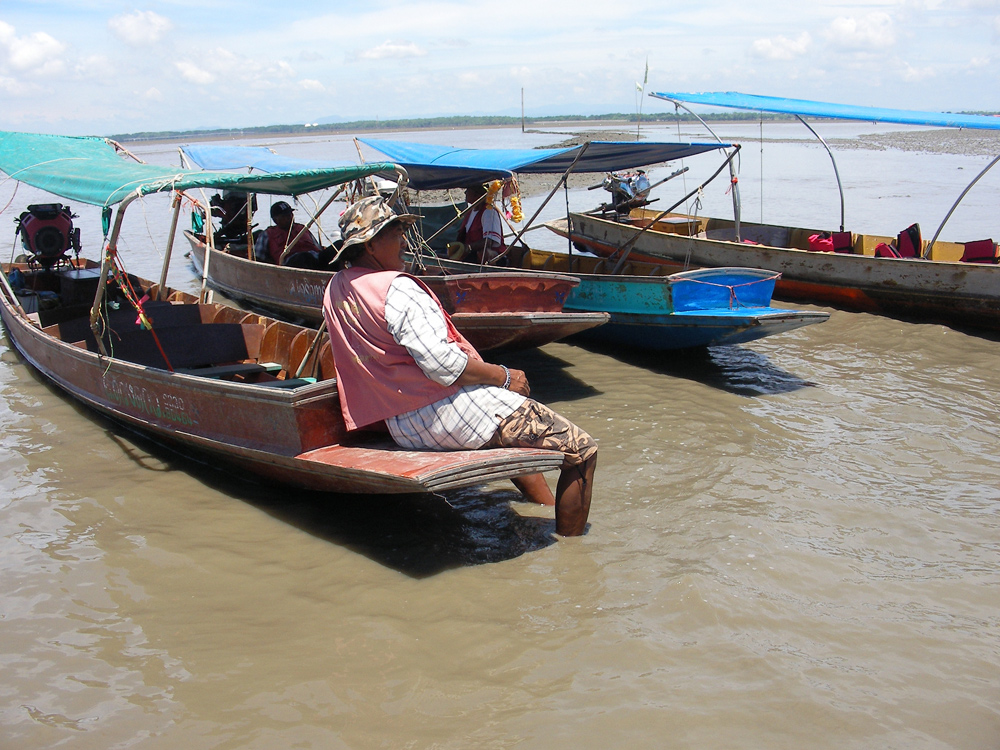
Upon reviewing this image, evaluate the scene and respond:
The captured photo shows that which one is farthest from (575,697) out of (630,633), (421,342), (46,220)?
(46,220)

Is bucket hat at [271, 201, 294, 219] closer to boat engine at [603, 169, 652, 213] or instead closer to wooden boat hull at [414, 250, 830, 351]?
wooden boat hull at [414, 250, 830, 351]

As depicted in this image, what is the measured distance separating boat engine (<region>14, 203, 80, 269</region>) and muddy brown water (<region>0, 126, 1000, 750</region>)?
3.62m

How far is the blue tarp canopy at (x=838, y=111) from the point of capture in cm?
862

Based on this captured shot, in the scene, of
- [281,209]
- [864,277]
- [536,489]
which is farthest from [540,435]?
[864,277]

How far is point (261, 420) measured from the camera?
13.8 feet

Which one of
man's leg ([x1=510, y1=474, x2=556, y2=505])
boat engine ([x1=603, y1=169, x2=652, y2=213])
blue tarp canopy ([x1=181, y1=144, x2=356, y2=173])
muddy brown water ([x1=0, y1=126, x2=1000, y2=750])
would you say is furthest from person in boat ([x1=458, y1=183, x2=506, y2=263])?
man's leg ([x1=510, y1=474, x2=556, y2=505])

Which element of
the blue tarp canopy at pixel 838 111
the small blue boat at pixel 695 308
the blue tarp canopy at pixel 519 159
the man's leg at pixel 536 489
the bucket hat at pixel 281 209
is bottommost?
the man's leg at pixel 536 489

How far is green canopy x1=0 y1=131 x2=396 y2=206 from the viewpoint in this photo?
471 cm

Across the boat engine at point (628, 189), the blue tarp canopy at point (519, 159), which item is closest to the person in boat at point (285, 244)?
the blue tarp canopy at point (519, 159)

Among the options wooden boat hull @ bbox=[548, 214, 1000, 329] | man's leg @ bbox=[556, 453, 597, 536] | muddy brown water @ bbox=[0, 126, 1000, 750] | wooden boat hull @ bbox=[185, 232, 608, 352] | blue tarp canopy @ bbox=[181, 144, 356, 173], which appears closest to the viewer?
muddy brown water @ bbox=[0, 126, 1000, 750]

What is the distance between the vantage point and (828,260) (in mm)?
9117

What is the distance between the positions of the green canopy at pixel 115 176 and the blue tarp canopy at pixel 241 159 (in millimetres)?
1532

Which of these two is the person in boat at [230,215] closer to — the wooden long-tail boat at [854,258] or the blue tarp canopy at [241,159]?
the blue tarp canopy at [241,159]

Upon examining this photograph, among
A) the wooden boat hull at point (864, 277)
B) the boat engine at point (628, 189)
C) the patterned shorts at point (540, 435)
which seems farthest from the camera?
the boat engine at point (628, 189)
